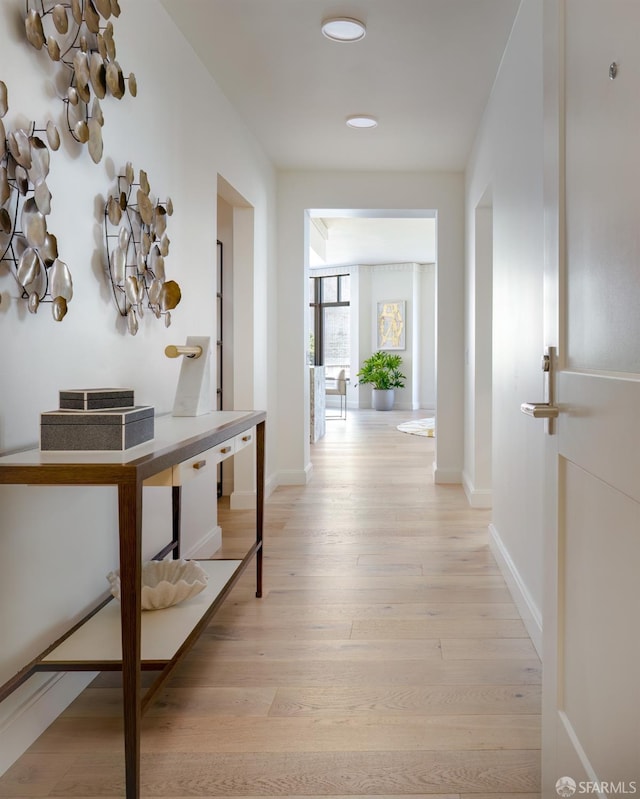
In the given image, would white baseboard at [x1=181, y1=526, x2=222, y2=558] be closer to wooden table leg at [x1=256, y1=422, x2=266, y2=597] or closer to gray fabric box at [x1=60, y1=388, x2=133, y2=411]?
wooden table leg at [x1=256, y1=422, x2=266, y2=597]

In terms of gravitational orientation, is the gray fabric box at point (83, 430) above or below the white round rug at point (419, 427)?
above

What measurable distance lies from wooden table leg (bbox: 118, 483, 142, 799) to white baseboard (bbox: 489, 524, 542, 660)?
1364 mm

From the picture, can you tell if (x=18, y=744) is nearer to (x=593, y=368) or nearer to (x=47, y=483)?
(x=47, y=483)

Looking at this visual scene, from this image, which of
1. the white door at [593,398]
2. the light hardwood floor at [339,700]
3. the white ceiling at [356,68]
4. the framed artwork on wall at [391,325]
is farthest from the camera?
the framed artwork on wall at [391,325]

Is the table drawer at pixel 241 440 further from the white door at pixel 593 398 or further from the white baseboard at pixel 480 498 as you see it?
the white baseboard at pixel 480 498

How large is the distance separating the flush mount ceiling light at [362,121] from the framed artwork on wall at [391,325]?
27.1 feet

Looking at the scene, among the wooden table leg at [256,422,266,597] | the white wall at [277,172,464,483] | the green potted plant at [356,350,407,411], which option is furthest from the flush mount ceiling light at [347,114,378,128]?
the green potted plant at [356,350,407,411]

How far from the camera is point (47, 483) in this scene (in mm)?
1348

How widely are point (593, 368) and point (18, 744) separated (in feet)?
5.38

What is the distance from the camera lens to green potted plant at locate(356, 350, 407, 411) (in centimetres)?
1173

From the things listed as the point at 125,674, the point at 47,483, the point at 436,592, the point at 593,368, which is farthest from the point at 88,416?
the point at 436,592

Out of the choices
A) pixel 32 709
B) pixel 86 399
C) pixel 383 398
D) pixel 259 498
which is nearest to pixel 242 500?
pixel 259 498

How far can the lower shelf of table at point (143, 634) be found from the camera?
165 cm

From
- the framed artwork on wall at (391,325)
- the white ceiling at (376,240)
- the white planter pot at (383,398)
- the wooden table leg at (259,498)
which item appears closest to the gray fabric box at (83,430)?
the wooden table leg at (259,498)
